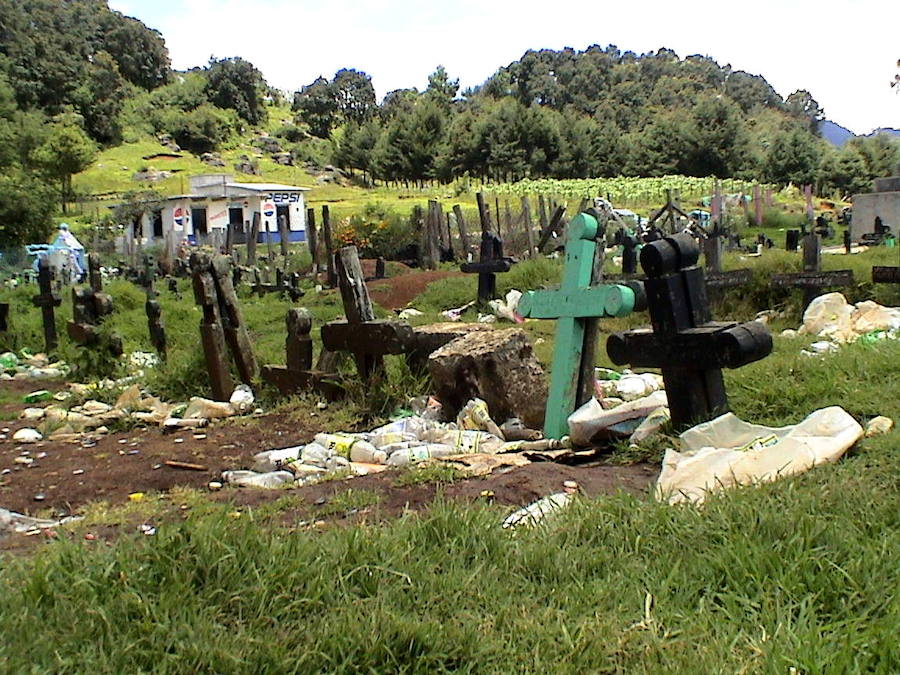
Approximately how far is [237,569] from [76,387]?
308 inches

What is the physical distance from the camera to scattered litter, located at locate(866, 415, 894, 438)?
4.07m

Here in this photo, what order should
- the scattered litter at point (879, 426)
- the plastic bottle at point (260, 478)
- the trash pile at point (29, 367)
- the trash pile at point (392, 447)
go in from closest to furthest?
the scattered litter at point (879, 426), the plastic bottle at point (260, 478), the trash pile at point (392, 447), the trash pile at point (29, 367)

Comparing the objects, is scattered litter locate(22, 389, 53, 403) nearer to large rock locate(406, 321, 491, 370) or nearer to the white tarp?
large rock locate(406, 321, 491, 370)

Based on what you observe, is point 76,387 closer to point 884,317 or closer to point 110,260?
point 884,317

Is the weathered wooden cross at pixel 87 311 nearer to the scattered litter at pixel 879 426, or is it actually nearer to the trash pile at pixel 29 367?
the trash pile at pixel 29 367

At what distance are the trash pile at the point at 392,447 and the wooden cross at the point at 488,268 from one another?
26.2ft

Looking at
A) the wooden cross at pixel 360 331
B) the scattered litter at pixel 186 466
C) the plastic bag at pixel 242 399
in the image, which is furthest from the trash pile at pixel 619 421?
the plastic bag at pixel 242 399

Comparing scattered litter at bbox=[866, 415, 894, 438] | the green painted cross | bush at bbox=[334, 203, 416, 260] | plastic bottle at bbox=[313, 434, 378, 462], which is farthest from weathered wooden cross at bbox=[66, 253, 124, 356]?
bush at bbox=[334, 203, 416, 260]

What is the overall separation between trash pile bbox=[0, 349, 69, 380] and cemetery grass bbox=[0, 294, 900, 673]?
8347mm

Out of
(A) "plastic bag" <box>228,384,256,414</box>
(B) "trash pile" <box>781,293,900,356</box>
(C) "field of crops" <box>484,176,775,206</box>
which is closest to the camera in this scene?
(A) "plastic bag" <box>228,384,256,414</box>

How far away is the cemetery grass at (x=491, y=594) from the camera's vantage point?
223cm

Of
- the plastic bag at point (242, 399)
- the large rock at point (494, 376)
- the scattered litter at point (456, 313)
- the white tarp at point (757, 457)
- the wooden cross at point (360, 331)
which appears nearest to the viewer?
the white tarp at point (757, 457)

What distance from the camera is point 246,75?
102375 millimetres

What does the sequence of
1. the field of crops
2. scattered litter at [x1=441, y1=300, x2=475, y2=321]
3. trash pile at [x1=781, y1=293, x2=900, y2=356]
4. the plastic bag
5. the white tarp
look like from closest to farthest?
the white tarp
the plastic bag
trash pile at [x1=781, y1=293, x2=900, y2=356]
scattered litter at [x1=441, y1=300, x2=475, y2=321]
the field of crops
